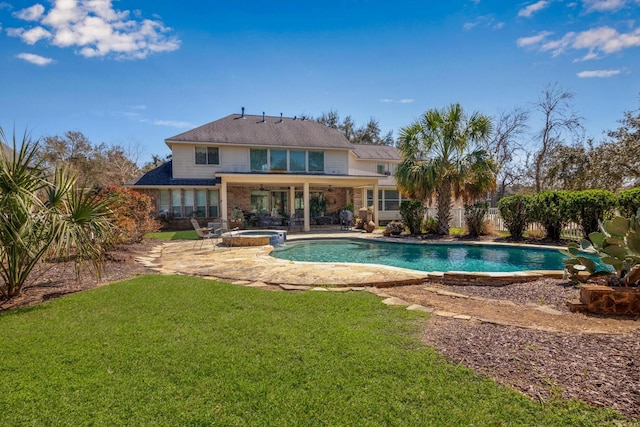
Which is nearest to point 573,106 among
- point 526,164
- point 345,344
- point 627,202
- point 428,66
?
point 526,164

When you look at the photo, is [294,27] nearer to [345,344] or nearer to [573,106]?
[345,344]

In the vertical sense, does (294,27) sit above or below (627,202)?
above

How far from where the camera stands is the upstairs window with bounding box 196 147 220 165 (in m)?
20.6

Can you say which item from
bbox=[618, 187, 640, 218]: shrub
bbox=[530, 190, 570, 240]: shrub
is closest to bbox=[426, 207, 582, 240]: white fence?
bbox=[530, 190, 570, 240]: shrub

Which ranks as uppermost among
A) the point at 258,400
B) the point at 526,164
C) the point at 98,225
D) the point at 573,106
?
the point at 573,106

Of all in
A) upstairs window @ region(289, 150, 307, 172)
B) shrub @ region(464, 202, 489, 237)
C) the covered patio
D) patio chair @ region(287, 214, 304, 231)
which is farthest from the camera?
upstairs window @ region(289, 150, 307, 172)

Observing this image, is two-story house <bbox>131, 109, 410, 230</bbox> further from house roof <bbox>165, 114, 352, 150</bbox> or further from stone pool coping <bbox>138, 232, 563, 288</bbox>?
stone pool coping <bbox>138, 232, 563, 288</bbox>

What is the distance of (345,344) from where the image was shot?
3654 millimetres

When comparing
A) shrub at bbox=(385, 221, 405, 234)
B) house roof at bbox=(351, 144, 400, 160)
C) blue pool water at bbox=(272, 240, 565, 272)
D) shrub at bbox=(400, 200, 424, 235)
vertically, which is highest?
house roof at bbox=(351, 144, 400, 160)

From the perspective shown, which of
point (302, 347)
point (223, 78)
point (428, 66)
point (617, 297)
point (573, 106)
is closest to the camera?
point (302, 347)

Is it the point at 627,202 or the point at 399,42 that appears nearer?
the point at 627,202

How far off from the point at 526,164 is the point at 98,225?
31428mm

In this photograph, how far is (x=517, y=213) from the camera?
14.4 m

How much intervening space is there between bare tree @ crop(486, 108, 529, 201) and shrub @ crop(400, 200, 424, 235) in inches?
530
